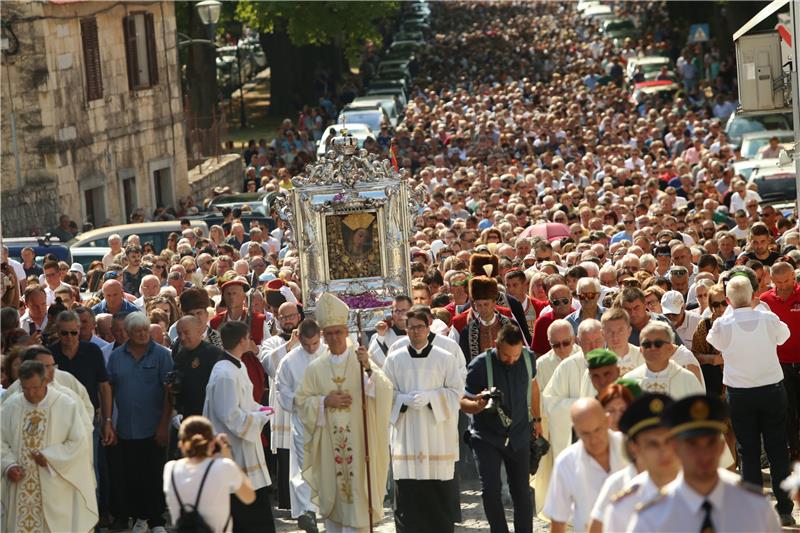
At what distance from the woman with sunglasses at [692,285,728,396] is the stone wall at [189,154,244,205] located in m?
26.2

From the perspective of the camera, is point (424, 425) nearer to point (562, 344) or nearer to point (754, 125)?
point (562, 344)

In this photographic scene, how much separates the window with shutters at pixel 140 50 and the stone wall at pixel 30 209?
486 cm

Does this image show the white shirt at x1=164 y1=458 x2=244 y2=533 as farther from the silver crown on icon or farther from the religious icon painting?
the silver crown on icon

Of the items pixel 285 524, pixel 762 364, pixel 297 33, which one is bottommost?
pixel 285 524

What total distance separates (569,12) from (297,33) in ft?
130

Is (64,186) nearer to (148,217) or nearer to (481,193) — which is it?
(148,217)

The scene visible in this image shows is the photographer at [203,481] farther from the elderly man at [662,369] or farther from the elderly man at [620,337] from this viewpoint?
the elderly man at [620,337]

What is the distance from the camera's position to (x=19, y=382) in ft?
38.9

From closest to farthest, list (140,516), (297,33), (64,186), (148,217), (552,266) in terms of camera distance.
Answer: (140,516), (552,266), (64,186), (148,217), (297,33)

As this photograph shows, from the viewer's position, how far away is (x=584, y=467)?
8.97 meters

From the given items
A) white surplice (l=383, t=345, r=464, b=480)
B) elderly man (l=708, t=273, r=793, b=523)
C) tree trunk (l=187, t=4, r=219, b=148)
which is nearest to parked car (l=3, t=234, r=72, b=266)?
white surplice (l=383, t=345, r=464, b=480)

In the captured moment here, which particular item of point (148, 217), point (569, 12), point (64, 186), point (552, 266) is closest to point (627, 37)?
point (569, 12)

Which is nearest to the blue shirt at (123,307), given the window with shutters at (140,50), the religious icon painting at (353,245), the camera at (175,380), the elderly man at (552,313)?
the religious icon painting at (353,245)

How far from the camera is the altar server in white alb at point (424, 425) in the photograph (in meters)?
12.6
